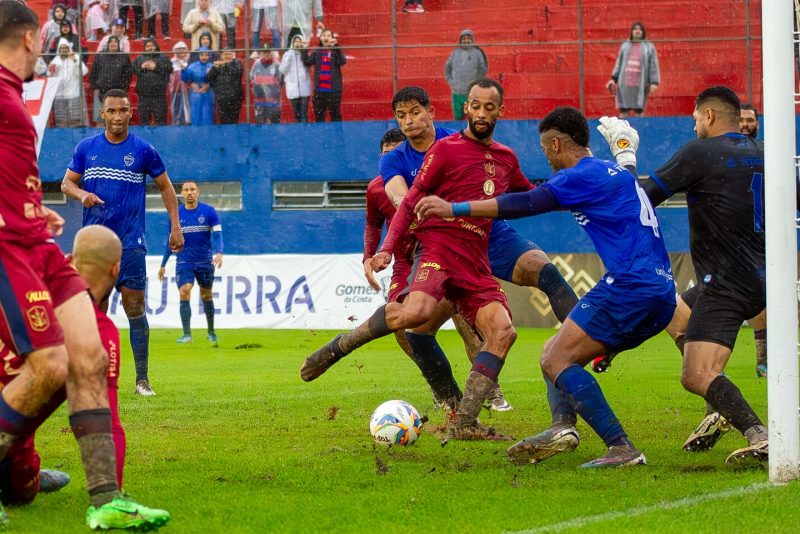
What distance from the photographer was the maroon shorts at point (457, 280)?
7.41m

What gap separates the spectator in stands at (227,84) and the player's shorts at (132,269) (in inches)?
587

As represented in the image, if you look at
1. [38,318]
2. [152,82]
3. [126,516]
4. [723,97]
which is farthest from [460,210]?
[152,82]

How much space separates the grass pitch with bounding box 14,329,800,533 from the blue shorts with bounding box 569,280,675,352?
2.55 ft

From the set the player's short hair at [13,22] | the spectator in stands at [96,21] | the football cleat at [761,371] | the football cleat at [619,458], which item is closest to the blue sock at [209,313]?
the football cleat at [761,371]

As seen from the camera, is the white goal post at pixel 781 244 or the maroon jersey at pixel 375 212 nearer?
the white goal post at pixel 781 244

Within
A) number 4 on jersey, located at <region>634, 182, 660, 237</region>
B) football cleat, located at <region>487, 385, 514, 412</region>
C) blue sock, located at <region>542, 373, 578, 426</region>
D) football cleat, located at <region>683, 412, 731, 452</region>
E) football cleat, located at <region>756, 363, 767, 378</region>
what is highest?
number 4 on jersey, located at <region>634, 182, 660, 237</region>

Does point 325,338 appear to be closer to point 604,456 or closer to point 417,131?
point 417,131

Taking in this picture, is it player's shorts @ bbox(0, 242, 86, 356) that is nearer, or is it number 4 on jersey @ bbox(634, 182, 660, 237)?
player's shorts @ bbox(0, 242, 86, 356)

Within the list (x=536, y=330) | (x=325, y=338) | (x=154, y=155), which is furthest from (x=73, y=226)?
(x=154, y=155)

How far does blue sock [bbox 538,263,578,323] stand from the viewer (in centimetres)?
802

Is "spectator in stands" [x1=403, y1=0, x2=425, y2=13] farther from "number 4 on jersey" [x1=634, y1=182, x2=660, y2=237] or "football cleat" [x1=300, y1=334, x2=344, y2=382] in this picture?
"number 4 on jersey" [x1=634, y1=182, x2=660, y2=237]

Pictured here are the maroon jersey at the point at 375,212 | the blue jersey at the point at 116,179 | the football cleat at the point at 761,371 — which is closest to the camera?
the maroon jersey at the point at 375,212

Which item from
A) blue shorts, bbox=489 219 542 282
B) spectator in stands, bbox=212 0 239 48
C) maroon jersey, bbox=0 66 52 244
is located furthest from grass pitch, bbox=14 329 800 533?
spectator in stands, bbox=212 0 239 48

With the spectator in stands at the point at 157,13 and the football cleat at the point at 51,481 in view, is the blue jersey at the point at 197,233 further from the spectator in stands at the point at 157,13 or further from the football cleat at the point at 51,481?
the football cleat at the point at 51,481
